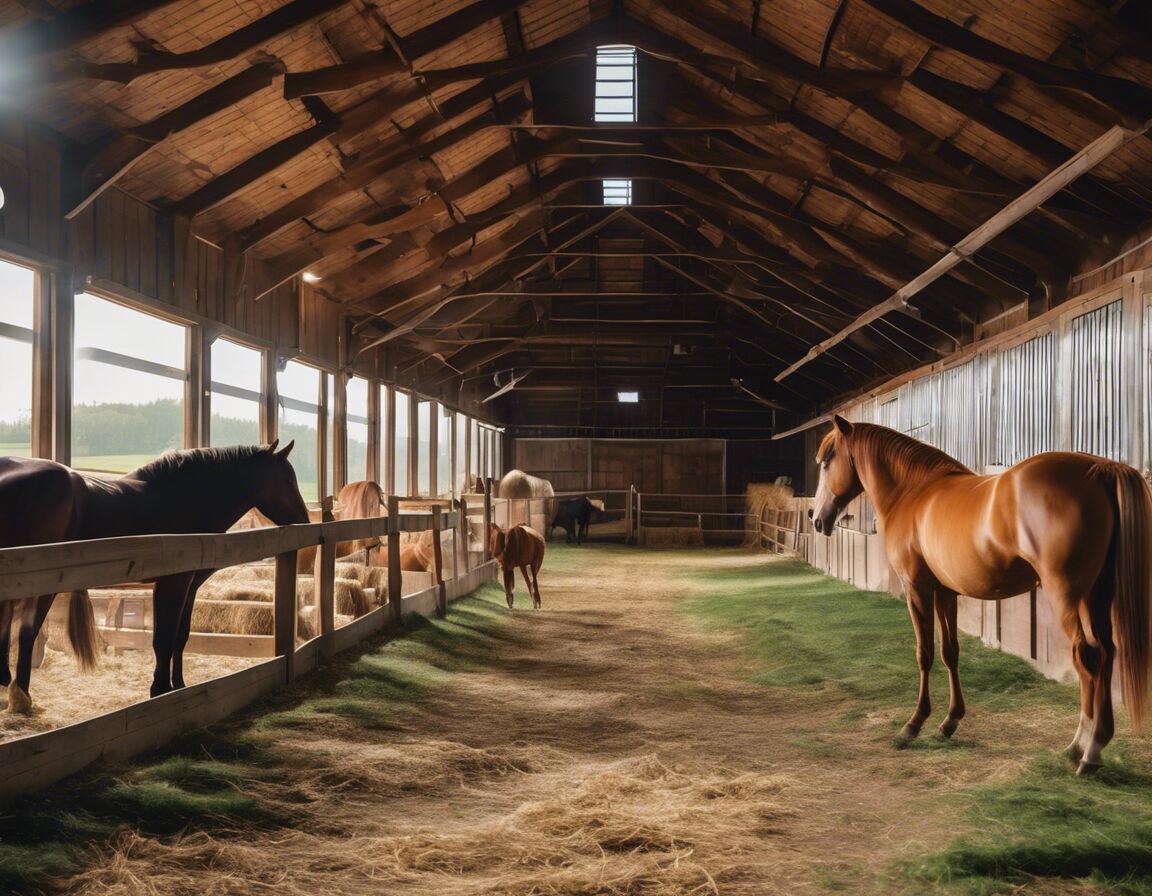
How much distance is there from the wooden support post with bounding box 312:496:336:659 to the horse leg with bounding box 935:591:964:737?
138 inches

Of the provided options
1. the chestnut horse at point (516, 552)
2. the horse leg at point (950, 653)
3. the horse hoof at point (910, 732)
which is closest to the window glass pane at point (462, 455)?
the chestnut horse at point (516, 552)

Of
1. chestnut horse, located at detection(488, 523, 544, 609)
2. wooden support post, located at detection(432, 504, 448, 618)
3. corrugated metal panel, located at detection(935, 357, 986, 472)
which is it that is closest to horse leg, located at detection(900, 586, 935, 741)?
corrugated metal panel, located at detection(935, 357, 986, 472)

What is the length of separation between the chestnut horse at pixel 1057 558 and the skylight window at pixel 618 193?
10.6 meters

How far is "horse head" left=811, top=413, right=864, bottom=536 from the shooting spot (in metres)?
5.44

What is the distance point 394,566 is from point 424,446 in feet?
42.2

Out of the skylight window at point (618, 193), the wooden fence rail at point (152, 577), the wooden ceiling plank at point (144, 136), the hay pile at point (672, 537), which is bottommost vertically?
the hay pile at point (672, 537)

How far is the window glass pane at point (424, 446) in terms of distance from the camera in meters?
18.6

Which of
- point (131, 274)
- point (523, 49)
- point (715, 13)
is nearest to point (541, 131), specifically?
point (523, 49)

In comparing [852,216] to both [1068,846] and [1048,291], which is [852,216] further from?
[1068,846]

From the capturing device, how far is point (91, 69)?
599 centimetres

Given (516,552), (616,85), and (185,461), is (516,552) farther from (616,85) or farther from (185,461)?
(616,85)

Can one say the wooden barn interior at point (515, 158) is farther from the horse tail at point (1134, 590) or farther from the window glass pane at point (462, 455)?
the window glass pane at point (462, 455)

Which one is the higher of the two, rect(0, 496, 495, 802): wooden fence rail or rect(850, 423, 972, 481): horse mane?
rect(850, 423, 972, 481): horse mane

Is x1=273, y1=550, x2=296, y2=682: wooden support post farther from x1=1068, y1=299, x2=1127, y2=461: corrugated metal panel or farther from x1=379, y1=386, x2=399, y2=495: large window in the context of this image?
x1=379, y1=386, x2=399, y2=495: large window
